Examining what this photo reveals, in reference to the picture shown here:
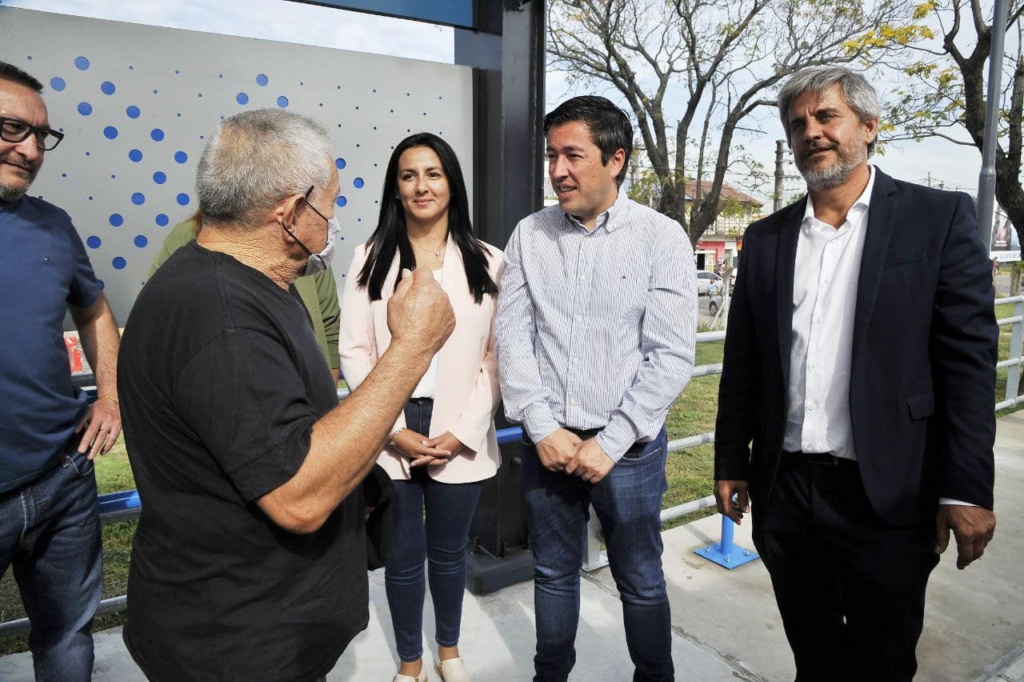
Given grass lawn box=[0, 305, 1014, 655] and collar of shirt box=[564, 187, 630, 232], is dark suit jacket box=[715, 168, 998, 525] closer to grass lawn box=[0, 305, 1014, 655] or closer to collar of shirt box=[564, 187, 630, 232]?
collar of shirt box=[564, 187, 630, 232]

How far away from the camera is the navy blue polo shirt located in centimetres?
166

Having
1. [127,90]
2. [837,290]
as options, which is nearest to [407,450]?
[837,290]

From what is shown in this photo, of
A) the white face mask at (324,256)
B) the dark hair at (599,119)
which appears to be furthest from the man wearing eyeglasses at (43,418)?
the dark hair at (599,119)

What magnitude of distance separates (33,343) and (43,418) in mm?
187

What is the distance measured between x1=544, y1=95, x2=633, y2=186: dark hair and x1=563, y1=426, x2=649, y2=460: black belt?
757 mm

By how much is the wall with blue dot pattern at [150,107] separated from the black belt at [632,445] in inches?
51.9

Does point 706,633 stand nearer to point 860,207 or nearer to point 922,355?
point 922,355

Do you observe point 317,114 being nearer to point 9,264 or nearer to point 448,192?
point 448,192

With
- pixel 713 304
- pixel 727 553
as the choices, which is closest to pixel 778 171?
pixel 713 304

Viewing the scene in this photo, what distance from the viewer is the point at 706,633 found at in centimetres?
282

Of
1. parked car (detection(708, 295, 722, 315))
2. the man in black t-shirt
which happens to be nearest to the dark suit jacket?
the man in black t-shirt

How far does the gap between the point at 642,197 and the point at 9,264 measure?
1567 cm

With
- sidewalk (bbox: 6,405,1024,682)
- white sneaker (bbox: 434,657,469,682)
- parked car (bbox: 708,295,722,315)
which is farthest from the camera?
parked car (bbox: 708,295,722,315)

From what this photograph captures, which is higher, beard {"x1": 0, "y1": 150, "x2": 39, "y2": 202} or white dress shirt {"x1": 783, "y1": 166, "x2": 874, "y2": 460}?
beard {"x1": 0, "y1": 150, "x2": 39, "y2": 202}
